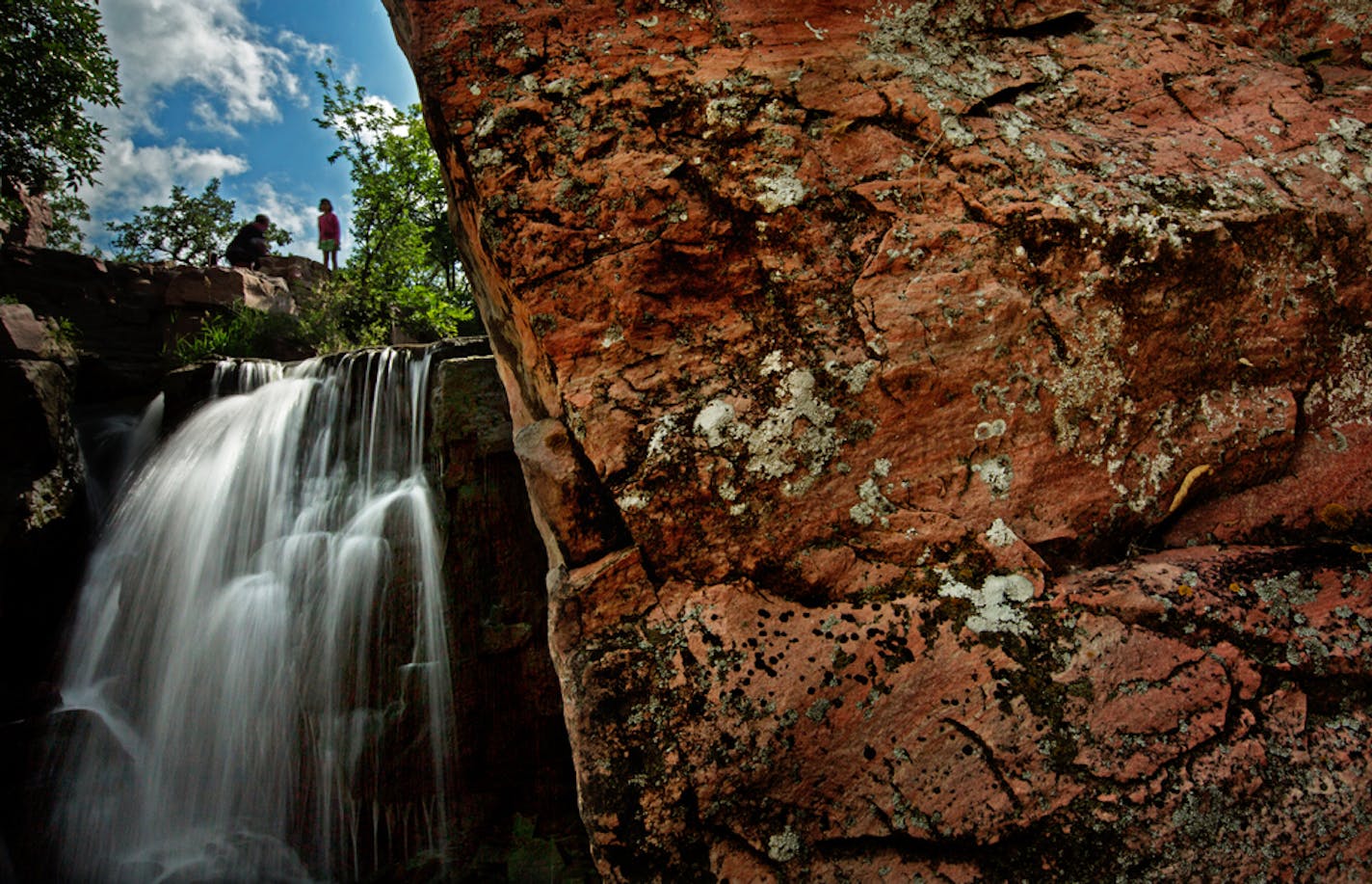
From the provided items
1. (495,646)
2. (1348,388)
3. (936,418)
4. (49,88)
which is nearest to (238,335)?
(49,88)

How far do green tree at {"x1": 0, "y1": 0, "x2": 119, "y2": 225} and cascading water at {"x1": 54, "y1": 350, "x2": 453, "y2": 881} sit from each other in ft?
27.2

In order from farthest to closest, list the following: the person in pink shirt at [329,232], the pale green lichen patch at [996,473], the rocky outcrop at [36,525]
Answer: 1. the person in pink shirt at [329,232]
2. the rocky outcrop at [36,525]
3. the pale green lichen patch at [996,473]

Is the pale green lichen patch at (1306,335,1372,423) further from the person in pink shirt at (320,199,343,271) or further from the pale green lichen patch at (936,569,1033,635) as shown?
the person in pink shirt at (320,199,343,271)

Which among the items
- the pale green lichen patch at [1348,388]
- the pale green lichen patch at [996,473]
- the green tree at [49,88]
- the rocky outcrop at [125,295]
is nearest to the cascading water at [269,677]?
the pale green lichen patch at [996,473]

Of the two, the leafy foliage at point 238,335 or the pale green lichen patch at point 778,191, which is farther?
the leafy foliage at point 238,335

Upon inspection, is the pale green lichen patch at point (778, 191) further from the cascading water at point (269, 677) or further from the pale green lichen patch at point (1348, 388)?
the cascading water at point (269, 677)

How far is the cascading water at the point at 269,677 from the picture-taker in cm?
423

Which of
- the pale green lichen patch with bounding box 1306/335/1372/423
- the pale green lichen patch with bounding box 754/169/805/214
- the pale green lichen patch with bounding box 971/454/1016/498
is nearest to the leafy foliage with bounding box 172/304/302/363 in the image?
the pale green lichen patch with bounding box 754/169/805/214

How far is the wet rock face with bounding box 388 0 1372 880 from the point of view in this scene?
4.52 ft

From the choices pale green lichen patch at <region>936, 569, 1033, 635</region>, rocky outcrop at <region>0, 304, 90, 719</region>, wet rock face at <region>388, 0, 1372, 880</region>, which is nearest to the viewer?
wet rock face at <region>388, 0, 1372, 880</region>

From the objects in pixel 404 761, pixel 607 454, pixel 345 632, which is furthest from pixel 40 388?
pixel 607 454

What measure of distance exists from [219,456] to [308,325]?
610 cm

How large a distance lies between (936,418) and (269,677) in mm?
4812

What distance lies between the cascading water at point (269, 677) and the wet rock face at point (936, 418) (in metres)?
3.17
